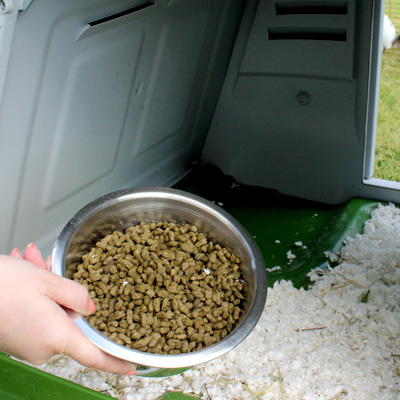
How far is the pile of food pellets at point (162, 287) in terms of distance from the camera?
4.00ft

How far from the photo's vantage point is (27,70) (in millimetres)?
1144

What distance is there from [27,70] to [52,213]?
0.50m

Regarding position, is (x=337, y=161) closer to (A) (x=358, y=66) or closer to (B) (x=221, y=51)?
(A) (x=358, y=66)

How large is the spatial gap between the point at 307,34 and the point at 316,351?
4.04 feet

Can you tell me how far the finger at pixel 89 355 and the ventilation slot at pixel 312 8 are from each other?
4.93 feet

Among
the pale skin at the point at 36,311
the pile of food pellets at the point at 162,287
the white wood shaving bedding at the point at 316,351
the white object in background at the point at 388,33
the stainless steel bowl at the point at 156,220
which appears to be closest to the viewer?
the pale skin at the point at 36,311

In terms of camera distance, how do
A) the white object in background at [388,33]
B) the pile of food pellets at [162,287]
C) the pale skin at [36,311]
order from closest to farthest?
1. the pale skin at [36,311]
2. the pile of food pellets at [162,287]
3. the white object in background at [388,33]

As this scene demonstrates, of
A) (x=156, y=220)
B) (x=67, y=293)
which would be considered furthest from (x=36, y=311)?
(x=156, y=220)

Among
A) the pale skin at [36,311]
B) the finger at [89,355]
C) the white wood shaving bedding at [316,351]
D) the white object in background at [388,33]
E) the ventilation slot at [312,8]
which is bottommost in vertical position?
the white wood shaving bedding at [316,351]

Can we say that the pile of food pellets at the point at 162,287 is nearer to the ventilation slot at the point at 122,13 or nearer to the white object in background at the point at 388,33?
the ventilation slot at the point at 122,13

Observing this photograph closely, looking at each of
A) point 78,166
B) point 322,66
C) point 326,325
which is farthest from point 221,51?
point 326,325

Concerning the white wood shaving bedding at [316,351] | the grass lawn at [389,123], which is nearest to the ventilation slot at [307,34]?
the white wood shaving bedding at [316,351]

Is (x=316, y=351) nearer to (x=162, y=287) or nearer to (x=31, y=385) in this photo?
(x=162, y=287)

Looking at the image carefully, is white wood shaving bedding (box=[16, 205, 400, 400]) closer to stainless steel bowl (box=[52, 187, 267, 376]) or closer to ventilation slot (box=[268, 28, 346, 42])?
stainless steel bowl (box=[52, 187, 267, 376])
